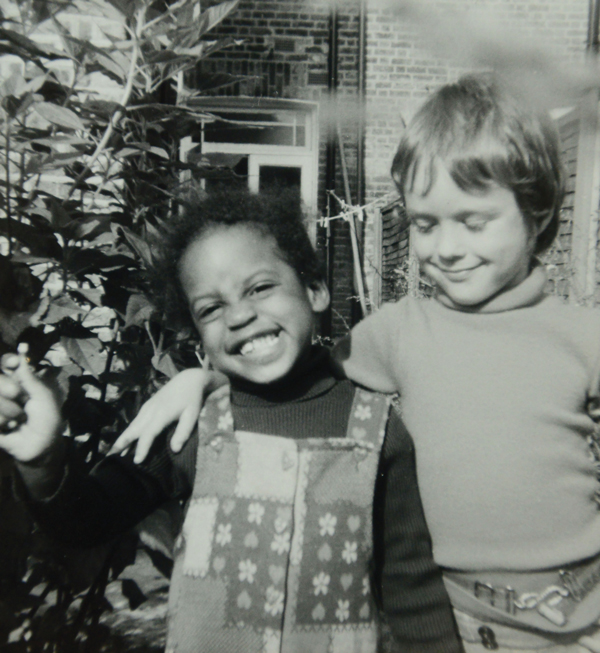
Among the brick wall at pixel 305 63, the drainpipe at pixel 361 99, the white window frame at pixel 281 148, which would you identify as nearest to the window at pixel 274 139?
the white window frame at pixel 281 148

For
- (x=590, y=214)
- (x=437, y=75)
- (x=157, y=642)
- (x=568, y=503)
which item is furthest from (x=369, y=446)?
(x=437, y=75)

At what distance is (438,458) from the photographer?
114 cm

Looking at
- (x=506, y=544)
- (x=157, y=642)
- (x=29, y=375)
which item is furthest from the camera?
(x=157, y=642)

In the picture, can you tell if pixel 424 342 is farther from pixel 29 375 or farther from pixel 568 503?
pixel 29 375

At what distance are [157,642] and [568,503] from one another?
1575 mm

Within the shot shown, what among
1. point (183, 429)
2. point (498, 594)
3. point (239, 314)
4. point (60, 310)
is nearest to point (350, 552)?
point (498, 594)

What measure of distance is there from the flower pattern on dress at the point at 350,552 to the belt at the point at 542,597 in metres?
0.23

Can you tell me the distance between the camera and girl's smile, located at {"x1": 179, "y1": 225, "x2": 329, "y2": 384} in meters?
1.14

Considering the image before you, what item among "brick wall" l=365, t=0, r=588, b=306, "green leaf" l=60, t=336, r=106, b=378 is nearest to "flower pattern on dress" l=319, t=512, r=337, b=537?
"green leaf" l=60, t=336, r=106, b=378

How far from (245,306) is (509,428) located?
0.55 meters

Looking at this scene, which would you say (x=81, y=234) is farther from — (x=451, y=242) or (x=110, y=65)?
(x=451, y=242)

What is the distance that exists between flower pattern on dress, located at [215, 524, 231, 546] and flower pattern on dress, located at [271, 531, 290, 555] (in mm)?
83

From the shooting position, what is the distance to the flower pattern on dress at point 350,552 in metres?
1.08

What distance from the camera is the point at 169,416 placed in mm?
1120
